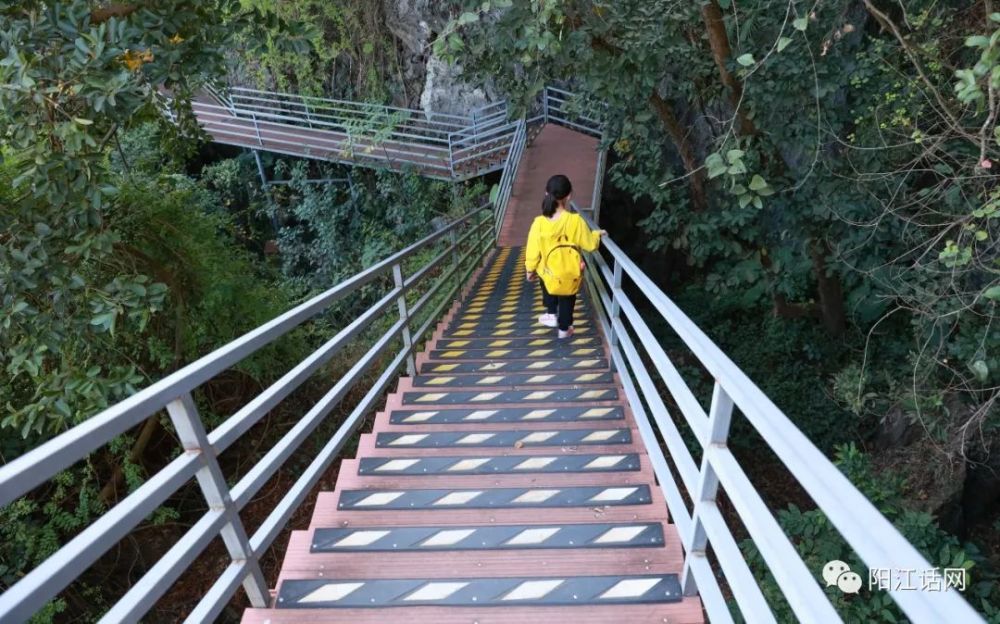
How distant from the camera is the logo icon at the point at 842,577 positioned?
399 centimetres

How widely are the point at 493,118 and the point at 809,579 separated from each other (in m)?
13.5

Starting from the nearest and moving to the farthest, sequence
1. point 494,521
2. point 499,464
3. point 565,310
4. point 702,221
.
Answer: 1. point 494,521
2. point 499,464
3. point 565,310
4. point 702,221

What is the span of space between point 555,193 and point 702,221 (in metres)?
2.46

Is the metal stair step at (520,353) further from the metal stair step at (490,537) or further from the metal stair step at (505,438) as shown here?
the metal stair step at (490,537)

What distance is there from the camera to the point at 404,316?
364 cm

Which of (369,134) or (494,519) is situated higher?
(369,134)

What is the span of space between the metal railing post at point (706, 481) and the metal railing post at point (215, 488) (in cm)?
138

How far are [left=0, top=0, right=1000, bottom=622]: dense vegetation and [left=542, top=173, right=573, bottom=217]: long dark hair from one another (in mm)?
899

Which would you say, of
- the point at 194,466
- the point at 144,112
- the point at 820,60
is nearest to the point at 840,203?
the point at 820,60

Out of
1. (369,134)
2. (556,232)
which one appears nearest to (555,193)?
(556,232)

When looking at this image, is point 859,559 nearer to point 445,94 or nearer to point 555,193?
point 555,193

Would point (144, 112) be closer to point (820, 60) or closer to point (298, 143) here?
point (820, 60)

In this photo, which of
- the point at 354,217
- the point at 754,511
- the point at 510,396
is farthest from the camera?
the point at 354,217

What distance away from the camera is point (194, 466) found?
1.55 m
